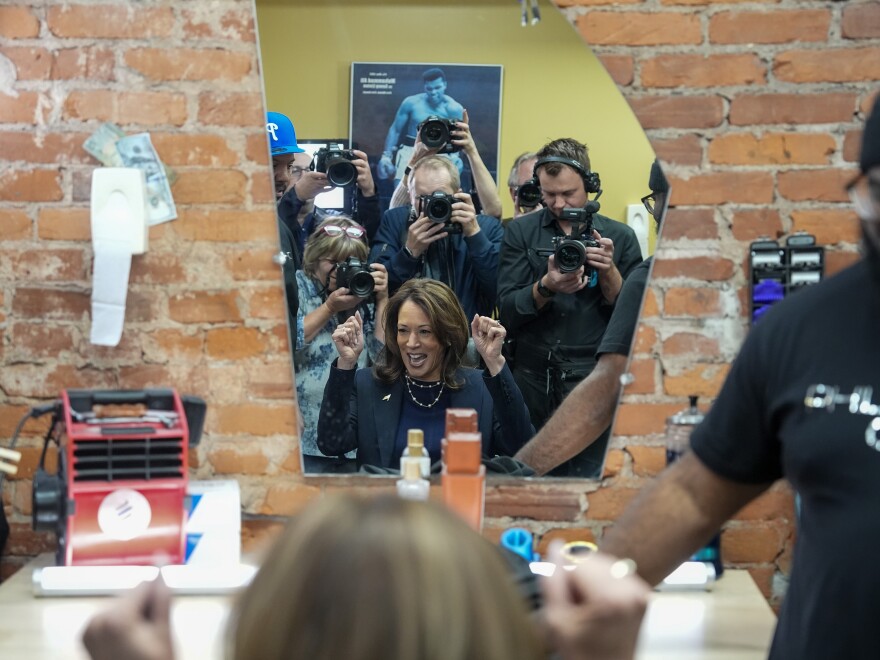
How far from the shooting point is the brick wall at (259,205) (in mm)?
2564

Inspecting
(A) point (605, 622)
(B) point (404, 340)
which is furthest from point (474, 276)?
(A) point (605, 622)

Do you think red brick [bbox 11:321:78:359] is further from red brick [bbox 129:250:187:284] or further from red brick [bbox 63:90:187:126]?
red brick [bbox 63:90:187:126]

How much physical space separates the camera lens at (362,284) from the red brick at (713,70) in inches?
31.6

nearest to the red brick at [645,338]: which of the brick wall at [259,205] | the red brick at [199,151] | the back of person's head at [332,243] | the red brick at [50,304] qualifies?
the brick wall at [259,205]

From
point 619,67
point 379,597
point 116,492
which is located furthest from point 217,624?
point 619,67

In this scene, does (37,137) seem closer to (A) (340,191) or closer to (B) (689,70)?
(A) (340,191)

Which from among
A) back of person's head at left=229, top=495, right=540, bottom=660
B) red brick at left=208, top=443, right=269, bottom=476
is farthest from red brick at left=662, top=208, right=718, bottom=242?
back of person's head at left=229, top=495, right=540, bottom=660

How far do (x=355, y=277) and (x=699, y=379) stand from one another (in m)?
0.82

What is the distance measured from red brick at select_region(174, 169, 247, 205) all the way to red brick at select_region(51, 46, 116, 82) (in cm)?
28

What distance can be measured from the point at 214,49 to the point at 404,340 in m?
0.78

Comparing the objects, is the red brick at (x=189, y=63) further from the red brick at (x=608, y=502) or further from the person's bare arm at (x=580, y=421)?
the red brick at (x=608, y=502)

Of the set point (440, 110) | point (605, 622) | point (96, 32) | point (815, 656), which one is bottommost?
point (815, 656)

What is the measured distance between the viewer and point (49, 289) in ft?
8.59

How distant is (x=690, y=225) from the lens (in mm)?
2596
